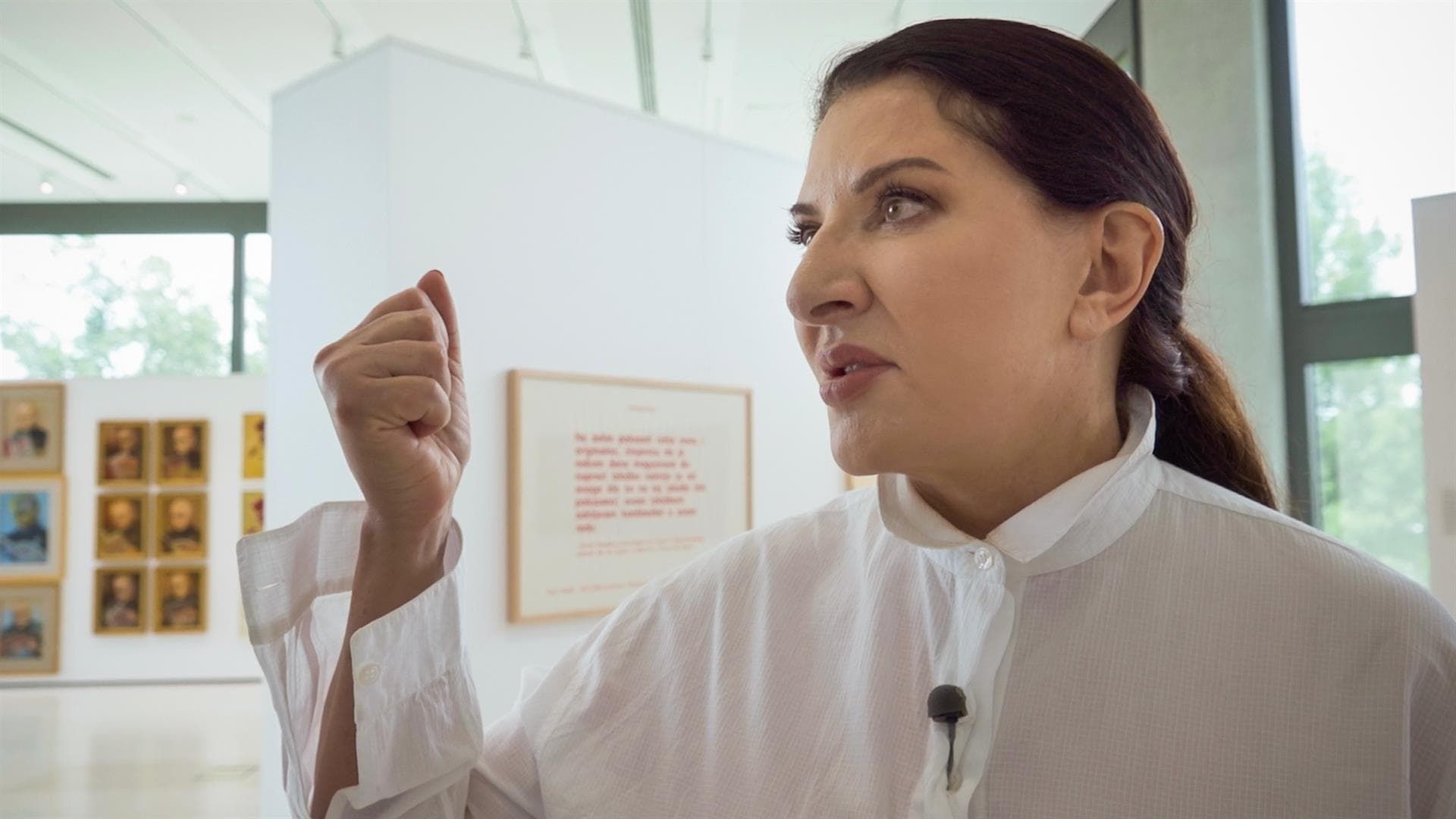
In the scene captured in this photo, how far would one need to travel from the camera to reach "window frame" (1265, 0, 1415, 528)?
4.80 metres

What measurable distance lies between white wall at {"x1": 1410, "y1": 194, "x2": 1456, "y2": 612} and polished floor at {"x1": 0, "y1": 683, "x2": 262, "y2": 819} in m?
6.03

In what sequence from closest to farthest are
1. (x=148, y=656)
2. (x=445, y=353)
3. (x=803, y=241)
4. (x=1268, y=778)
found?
(x=1268, y=778) < (x=445, y=353) < (x=803, y=241) < (x=148, y=656)

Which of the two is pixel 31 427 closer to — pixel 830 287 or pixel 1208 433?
pixel 830 287

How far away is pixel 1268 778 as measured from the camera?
114 cm

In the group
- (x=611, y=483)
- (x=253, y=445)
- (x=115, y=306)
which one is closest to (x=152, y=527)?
(x=253, y=445)

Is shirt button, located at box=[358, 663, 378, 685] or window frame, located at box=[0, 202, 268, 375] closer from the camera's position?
shirt button, located at box=[358, 663, 378, 685]

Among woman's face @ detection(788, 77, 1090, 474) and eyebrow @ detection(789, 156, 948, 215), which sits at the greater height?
eyebrow @ detection(789, 156, 948, 215)

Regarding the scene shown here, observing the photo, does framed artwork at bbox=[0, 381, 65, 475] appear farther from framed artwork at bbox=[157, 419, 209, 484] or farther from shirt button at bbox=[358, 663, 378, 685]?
shirt button at bbox=[358, 663, 378, 685]

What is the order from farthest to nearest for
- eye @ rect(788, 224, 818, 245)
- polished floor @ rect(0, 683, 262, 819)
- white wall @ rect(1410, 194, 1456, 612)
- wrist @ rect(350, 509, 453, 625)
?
polished floor @ rect(0, 683, 262, 819) < white wall @ rect(1410, 194, 1456, 612) < eye @ rect(788, 224, 818, 245) < wrist @ rect(350, 509, 453, 625)

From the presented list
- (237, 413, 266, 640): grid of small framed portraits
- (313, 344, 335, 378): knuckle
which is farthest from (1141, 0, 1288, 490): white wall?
(237, 413, 266, 640): grid of small framed portraits

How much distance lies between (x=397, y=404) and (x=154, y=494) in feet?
34.8

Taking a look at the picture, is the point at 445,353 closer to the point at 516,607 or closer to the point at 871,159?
the point at 871,159

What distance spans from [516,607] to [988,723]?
3.04 m

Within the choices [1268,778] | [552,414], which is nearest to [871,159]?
[1268,778]
